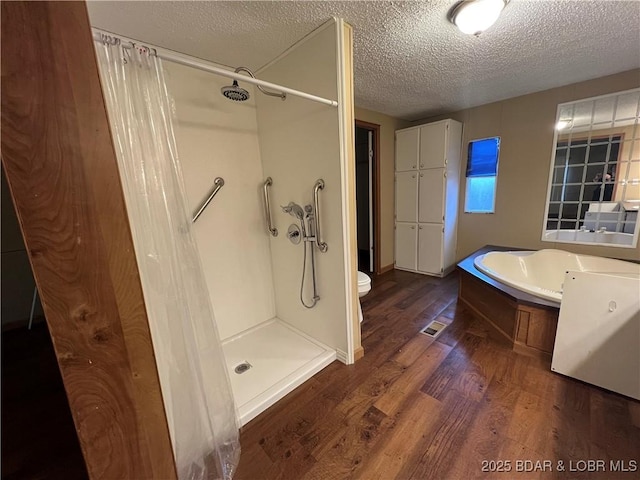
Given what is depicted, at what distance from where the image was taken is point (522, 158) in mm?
3006

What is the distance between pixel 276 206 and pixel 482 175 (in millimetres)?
2833

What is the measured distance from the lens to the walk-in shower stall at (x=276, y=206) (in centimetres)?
161

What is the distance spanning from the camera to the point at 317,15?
143cm

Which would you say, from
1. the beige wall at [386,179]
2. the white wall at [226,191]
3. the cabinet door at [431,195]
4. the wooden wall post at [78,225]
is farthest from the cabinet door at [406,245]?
the wooden wall post at [78,225]

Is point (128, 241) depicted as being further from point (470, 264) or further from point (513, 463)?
point (470, 264)

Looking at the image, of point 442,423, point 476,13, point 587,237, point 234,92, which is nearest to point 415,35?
point 476,13

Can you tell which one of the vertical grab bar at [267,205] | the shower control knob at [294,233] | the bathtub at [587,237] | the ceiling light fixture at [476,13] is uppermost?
the ceiling light fixture at [476,13]

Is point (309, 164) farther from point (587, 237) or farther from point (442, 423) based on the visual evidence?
point (587, 237)

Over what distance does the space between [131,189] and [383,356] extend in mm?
1894

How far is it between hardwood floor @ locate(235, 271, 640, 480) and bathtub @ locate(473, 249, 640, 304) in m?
0.86

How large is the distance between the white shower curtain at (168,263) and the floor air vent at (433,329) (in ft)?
5.52

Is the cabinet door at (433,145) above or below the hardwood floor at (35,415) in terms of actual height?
above

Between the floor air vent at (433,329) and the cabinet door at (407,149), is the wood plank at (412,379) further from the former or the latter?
the cabinet door at (407,149)

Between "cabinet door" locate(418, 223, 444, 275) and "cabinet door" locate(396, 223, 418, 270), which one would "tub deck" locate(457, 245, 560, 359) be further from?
"cabinet door" locate(396, 223, 418, 270)
